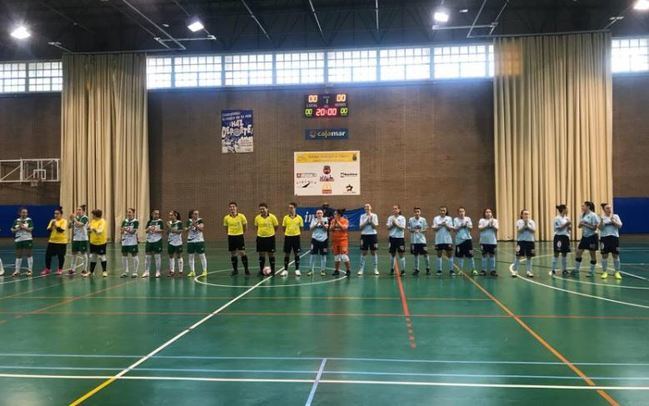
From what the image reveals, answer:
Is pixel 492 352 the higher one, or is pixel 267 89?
pixel 267 89

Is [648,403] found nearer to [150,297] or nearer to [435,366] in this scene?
[435,366]

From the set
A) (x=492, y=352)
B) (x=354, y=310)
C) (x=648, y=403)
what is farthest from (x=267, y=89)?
(x=648, y=403)

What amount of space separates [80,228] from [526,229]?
1315 centimetres

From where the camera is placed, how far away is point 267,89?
28.6m

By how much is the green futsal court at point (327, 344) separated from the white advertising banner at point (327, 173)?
16000mm

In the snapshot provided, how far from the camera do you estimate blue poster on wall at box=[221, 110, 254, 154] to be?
1133 inches

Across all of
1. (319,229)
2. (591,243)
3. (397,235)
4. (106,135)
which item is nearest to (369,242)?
A: (397,235)

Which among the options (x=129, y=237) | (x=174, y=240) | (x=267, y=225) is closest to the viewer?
(x=267, y=225)

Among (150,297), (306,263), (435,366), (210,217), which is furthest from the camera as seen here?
(210,217)

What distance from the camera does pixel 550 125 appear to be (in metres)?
27.0

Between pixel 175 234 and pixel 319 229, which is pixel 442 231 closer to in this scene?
pixel 319 229

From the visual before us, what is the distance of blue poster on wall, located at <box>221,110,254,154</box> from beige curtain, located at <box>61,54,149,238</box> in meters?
4.64

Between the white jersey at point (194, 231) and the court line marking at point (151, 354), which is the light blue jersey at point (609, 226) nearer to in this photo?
the court line marking at point (151, 354)

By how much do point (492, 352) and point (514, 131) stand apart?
22.7m
